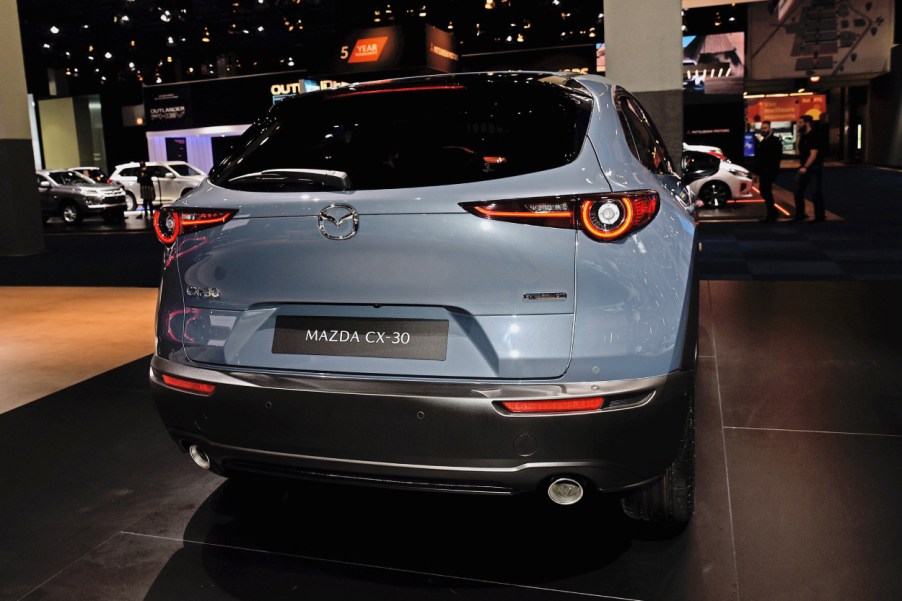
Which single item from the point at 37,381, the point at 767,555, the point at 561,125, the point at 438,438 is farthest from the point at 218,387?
the point at 37,381

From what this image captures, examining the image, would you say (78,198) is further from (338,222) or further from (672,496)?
(672,496)

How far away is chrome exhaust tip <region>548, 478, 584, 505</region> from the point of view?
2477 mm

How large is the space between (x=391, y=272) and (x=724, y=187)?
15.7 m

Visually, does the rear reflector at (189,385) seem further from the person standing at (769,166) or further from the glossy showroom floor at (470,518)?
the person standing at (769,166)

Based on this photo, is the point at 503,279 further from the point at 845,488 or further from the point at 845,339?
the point at 845,339

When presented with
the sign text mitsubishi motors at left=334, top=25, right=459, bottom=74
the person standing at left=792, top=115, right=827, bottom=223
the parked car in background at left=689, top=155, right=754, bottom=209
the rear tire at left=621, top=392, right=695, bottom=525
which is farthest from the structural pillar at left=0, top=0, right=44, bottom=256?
the rear tire at left=621, top=392, right=695, bottom=525

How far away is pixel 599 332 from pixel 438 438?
54 cm

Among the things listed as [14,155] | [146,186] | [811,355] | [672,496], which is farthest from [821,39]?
[672,496]

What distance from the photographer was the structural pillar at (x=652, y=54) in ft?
28.4

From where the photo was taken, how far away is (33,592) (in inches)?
109

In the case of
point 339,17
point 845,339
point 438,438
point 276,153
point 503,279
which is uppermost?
point 339,17

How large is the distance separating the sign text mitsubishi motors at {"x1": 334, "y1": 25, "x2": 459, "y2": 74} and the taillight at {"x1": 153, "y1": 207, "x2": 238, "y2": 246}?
18.4m

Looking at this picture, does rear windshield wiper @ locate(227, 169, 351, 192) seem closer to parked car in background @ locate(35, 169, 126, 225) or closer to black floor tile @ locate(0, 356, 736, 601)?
black floor tile @ locate(0, 356, 736, 601)

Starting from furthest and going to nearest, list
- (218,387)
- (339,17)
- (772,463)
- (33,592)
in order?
1. (339,17)
2. (772,463)
3. (33,592)
4. (218,387)
